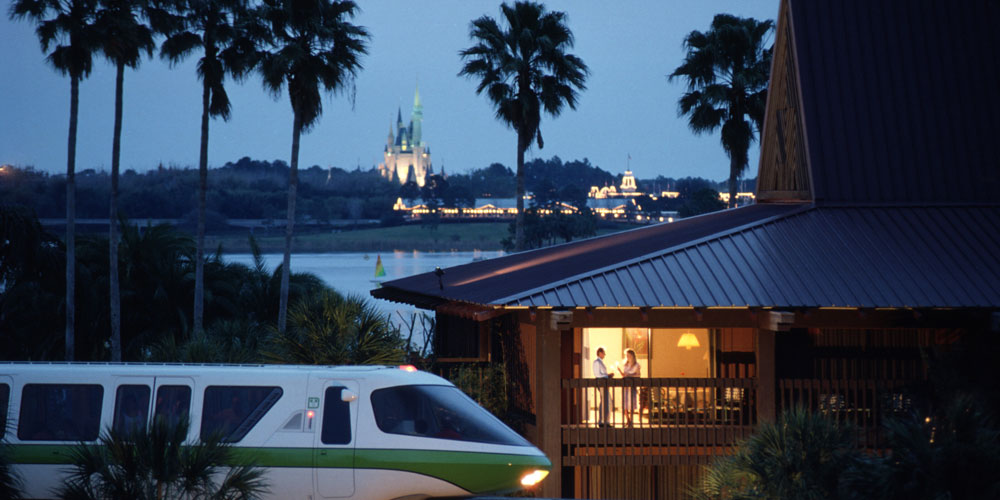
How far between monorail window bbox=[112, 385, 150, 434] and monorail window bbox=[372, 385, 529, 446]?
259 cm

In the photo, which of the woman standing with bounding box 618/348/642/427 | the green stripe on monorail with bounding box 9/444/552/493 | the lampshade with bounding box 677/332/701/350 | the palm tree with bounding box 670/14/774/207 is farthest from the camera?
the palm tree with bounding box 670/14/774/207

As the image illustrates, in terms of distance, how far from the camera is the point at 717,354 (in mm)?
20000

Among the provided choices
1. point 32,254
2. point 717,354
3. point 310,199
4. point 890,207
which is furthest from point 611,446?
point 310,199

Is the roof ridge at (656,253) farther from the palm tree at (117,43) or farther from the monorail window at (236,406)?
the palm tree at (117,43)

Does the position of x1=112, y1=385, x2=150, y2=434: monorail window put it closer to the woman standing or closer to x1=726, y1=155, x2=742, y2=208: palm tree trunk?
the woman standing

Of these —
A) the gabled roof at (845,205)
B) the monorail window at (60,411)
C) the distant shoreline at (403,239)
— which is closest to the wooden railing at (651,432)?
the gabled roof at (845,205)

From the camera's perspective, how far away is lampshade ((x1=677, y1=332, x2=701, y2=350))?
2145 centimetres

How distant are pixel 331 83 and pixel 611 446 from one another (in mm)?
20776

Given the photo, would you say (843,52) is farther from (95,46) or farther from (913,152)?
(95,46)

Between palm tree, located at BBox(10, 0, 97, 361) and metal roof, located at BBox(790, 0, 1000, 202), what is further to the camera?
palm tree, located at BBox(10, 0, 97, 361)

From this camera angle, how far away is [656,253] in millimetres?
17531

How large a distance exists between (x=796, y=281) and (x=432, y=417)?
266 inches

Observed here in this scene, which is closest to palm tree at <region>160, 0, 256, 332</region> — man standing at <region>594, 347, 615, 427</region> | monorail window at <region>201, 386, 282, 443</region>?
man standing at <region>594, 347, 615, 427</region>

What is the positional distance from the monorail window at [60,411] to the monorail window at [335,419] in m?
2.55
